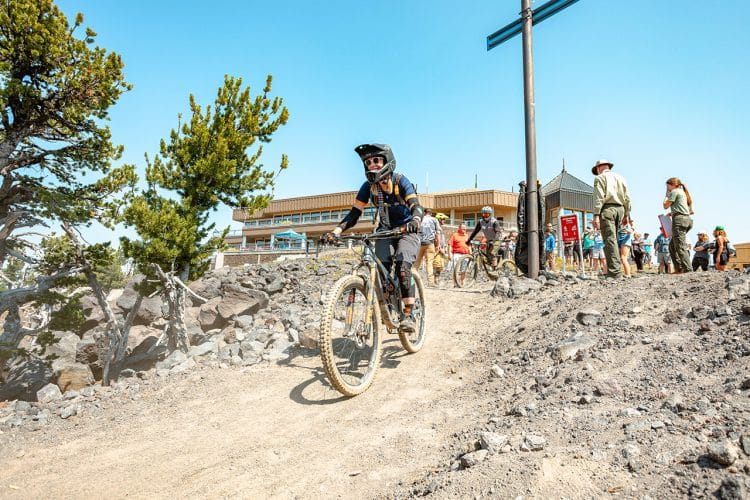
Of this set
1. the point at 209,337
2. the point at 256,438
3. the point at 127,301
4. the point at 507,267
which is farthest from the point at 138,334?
the point at 256,438

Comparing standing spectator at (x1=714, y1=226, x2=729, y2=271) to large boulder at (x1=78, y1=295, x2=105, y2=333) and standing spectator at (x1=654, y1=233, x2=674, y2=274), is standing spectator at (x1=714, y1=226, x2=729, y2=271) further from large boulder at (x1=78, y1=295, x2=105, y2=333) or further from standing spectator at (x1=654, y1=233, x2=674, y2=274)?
large boulder at (x1=78, y1=295, x2=105, y2=333)

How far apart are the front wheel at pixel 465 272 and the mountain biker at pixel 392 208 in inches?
238

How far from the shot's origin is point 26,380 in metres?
13.8

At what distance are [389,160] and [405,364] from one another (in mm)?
2912

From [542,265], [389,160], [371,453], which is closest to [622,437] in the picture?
[371,453]

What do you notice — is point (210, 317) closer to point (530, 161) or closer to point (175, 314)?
point (175, 314)

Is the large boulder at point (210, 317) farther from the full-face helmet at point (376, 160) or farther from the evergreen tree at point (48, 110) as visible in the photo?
the full-face helmet at point (376, 160)

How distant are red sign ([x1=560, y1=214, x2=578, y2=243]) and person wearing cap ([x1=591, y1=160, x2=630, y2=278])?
2034 mm

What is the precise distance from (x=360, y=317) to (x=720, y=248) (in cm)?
1219

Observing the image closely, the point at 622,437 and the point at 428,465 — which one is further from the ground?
the point at 622,437

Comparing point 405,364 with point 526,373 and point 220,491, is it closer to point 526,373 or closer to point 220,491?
point 526,373

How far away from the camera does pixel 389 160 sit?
5398 millimetres

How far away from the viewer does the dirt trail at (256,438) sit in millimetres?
3246

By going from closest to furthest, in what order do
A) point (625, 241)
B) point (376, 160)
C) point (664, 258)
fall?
point (376, 160), point (625, 241), point (664, 258)
